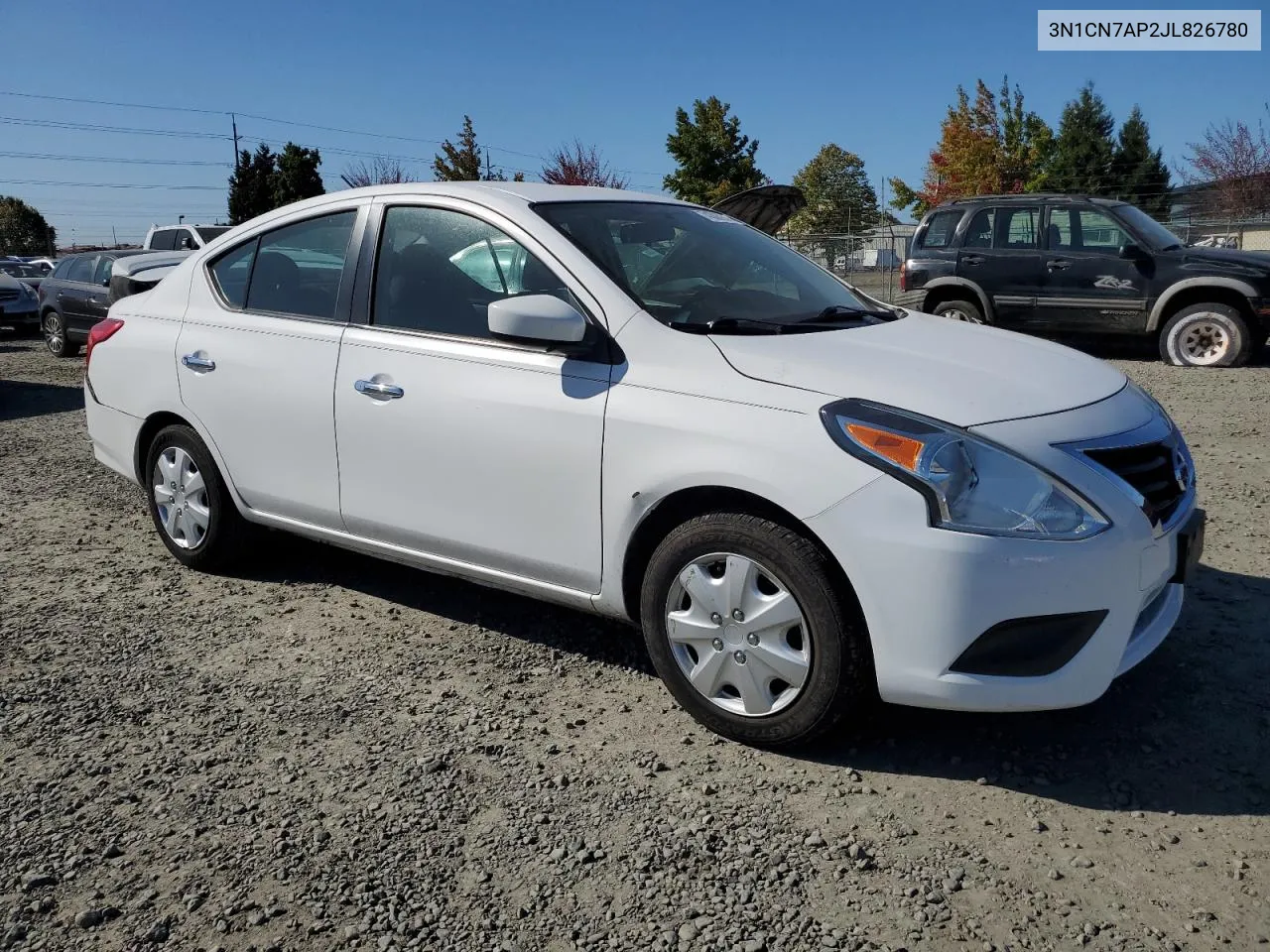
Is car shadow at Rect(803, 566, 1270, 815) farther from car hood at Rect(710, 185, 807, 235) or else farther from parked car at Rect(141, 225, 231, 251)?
parked car at Rect(141, 225, 231, 251)

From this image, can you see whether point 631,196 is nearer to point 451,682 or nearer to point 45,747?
point 451,682

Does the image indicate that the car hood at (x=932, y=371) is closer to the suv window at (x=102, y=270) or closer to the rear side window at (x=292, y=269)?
the rear side window at (x=292, y=269)

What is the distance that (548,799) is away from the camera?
294 centimetres

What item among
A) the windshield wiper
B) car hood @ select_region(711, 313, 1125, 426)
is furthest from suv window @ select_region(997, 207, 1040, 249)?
car hood @ select_region(711, 313, 1125, 426)

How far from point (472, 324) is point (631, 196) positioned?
0.98 metres

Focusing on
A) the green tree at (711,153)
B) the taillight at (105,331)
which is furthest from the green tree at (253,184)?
the taillight at (105,331)

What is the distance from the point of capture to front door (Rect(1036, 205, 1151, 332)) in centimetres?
1129

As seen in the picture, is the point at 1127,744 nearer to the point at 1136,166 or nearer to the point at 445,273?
the point at 445,273

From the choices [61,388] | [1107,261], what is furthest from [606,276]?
[61,388]

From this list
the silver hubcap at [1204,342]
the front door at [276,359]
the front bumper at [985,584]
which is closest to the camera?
the front bumper at [985,584]

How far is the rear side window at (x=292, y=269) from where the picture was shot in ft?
13.7

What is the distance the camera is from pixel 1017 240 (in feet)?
39.0

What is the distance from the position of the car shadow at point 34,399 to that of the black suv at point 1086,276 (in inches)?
368

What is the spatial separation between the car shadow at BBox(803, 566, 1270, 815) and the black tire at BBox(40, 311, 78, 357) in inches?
590
